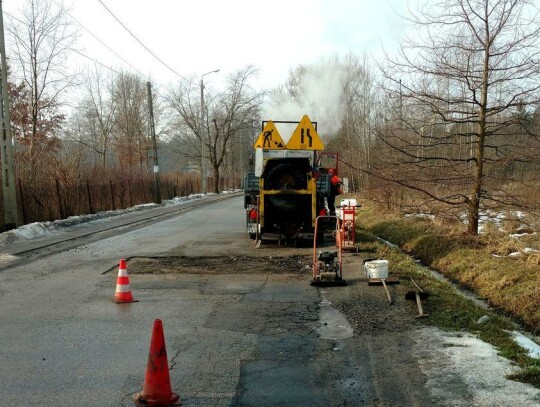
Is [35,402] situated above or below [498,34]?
below

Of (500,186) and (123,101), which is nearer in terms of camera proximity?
→ (500,186)

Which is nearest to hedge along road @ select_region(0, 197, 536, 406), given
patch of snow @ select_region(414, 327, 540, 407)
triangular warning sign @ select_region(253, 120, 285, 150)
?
patch of snow @ select_region(414, 327, 540, 407)

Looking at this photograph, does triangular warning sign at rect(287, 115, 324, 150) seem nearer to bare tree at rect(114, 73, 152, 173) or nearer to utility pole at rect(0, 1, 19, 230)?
utility pole at rect(0, 1, 19, 230)

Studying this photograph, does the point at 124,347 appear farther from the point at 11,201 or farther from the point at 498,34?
the point at 11,201

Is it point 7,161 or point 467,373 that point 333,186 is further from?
point 7,161

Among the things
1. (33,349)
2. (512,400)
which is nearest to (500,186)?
(512,400)

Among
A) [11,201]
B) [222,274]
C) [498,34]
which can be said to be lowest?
[222,274]

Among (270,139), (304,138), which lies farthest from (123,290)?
(304,138)

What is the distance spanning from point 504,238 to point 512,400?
31.7 ft

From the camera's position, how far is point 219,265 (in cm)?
1084

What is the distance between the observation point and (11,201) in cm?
1678

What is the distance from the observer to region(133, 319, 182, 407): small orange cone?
4.05 meters

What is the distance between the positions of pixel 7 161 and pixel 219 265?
31.2 feet

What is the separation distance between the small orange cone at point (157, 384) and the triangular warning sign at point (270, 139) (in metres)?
8.92
